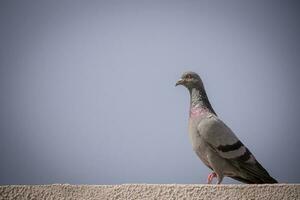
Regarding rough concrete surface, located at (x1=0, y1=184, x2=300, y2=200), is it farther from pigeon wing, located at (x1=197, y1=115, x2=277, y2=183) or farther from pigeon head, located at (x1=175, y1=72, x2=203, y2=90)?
pigeon head, located at (x1=175, y1=72, x2=203, y2=90)

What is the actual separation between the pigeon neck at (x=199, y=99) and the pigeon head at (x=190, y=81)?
6 centimetres

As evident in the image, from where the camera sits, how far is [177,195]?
2756 mm

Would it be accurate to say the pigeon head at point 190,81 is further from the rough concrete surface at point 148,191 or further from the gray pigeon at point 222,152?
the rough concrete surface at point 148,191

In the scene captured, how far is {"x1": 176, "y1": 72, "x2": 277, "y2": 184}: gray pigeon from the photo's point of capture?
4.72 meters

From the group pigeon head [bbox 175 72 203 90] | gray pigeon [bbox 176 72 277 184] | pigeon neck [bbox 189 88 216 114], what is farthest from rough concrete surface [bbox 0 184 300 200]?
pigeon head [bbox 175 72 203 90]

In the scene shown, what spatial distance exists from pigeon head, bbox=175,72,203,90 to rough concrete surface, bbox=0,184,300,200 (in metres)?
2.94

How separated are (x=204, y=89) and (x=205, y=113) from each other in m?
0.55

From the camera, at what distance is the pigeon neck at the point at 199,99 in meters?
5.38

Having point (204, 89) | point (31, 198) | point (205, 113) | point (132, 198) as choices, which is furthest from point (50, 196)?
point (204, 89)

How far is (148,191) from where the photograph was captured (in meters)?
2.78

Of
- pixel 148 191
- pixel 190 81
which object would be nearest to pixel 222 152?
pixel 190 81

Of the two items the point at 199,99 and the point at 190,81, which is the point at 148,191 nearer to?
the point at 199,99

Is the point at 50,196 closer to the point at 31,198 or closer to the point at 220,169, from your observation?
the point at 31,198

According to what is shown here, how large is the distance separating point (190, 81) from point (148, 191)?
9.93 ft
